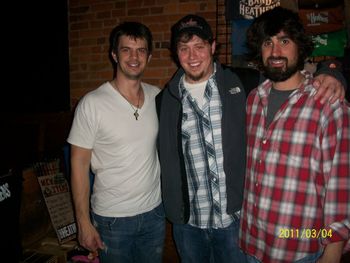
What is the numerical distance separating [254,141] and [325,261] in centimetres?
70

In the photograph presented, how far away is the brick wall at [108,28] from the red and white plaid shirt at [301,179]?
5.88ft

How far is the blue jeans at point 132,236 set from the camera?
192 cm

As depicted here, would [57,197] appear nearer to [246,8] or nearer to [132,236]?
[132,236]

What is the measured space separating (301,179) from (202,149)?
616mm

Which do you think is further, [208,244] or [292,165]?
[208,244]

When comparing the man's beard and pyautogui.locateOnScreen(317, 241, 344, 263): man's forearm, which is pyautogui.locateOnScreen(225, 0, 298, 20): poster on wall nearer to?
the man's beard

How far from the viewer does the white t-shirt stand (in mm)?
1869

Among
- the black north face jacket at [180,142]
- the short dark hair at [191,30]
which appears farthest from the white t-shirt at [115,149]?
the short dark hair at [191,30]

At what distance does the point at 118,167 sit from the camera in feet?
6.26

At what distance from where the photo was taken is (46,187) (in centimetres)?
280

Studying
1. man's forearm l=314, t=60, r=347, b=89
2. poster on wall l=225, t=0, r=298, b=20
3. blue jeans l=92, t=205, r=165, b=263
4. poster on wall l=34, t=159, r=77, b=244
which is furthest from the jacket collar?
poster on wall l=34, t=159, r=77, b=244

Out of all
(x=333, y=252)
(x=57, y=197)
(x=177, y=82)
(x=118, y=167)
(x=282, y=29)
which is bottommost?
(x=57, y=197)

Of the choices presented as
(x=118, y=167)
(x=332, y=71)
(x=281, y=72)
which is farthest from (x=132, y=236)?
(x=332, y=71)
